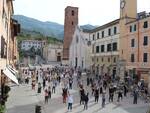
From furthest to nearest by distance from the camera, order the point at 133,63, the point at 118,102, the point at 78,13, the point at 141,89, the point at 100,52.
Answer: the point at 78,13
the point at 100,52
the point at 133,63
the point at 141,89
the point at 118,102

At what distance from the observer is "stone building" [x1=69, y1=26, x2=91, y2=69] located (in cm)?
7738

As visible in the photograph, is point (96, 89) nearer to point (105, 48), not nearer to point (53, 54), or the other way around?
point (105, 48)

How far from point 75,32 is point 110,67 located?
3007cm

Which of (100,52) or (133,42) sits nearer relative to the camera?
(133,42)

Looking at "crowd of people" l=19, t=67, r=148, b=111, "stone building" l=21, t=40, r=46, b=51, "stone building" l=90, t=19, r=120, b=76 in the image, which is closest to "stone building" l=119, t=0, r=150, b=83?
"crowd of people" l=19, t=67, r=148, b=111

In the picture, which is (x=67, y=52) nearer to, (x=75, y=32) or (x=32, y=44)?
(x=75, y=32)

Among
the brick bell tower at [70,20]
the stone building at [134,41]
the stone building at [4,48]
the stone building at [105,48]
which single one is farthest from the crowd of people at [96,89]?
the brick bell tower at [70,20]

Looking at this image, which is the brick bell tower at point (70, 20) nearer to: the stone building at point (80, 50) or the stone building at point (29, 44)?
the stone building at point (80, 50)

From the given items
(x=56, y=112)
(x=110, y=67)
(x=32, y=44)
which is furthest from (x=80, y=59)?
(x=32, y=44)

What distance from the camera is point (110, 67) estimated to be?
58.0m

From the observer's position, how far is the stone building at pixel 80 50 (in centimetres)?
7738

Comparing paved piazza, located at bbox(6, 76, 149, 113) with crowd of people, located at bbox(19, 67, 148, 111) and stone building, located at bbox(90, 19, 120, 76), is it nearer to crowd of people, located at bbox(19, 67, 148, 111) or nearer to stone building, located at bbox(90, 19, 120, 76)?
crowd of people, located at bbox(19, 67, 148, 111)

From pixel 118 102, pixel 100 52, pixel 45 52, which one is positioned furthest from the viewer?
pixel 45 52

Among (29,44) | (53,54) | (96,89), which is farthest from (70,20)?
(29,44)
